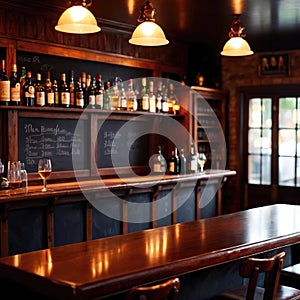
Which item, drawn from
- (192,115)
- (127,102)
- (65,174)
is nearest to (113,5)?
(127,102)

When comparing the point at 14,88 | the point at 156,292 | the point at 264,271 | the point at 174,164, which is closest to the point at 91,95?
the point at 14,88

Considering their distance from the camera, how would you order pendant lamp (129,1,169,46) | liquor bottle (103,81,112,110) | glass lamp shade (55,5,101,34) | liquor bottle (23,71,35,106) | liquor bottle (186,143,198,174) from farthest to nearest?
1. liquor bottle (186,143,198,174)
2. liquor bottle (103,81,112,110)
3. liquor bottle (23,71,35,106)
4. pendant lamp (129,1,169,46)
5. glass lamp shade (55,5,101,34)

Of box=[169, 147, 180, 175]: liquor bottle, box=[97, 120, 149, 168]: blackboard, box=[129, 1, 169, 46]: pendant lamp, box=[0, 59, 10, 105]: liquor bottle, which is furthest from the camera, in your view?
box=[169, 147, 180, 175]: liquor bottle

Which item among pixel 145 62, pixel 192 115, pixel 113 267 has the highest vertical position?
pixel 145 62

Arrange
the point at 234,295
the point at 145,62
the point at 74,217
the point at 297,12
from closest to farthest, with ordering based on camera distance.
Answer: the point at 234,295, the point at 74,217, the point at 297,12, the point at 145,62

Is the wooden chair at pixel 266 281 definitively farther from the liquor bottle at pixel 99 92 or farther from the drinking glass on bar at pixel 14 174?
the liquor bottle at pixel 99 92

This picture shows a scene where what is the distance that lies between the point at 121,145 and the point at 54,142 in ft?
3.28

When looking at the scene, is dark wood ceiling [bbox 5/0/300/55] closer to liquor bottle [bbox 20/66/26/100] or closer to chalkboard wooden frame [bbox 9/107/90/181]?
liquor bottle [bbox 20/66/26/100]

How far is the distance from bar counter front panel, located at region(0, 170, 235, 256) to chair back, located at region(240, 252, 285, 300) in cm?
216

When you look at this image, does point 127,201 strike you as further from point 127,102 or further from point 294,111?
point 294,111

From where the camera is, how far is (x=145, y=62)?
21.2 ft

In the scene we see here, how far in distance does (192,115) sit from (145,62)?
0.88 m

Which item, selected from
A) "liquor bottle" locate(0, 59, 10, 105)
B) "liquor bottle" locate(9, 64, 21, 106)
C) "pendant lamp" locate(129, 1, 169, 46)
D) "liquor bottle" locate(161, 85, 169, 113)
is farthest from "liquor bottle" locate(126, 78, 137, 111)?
"pendant lamp" locate(129, 1, 169, 46)

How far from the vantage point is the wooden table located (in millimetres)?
2209
